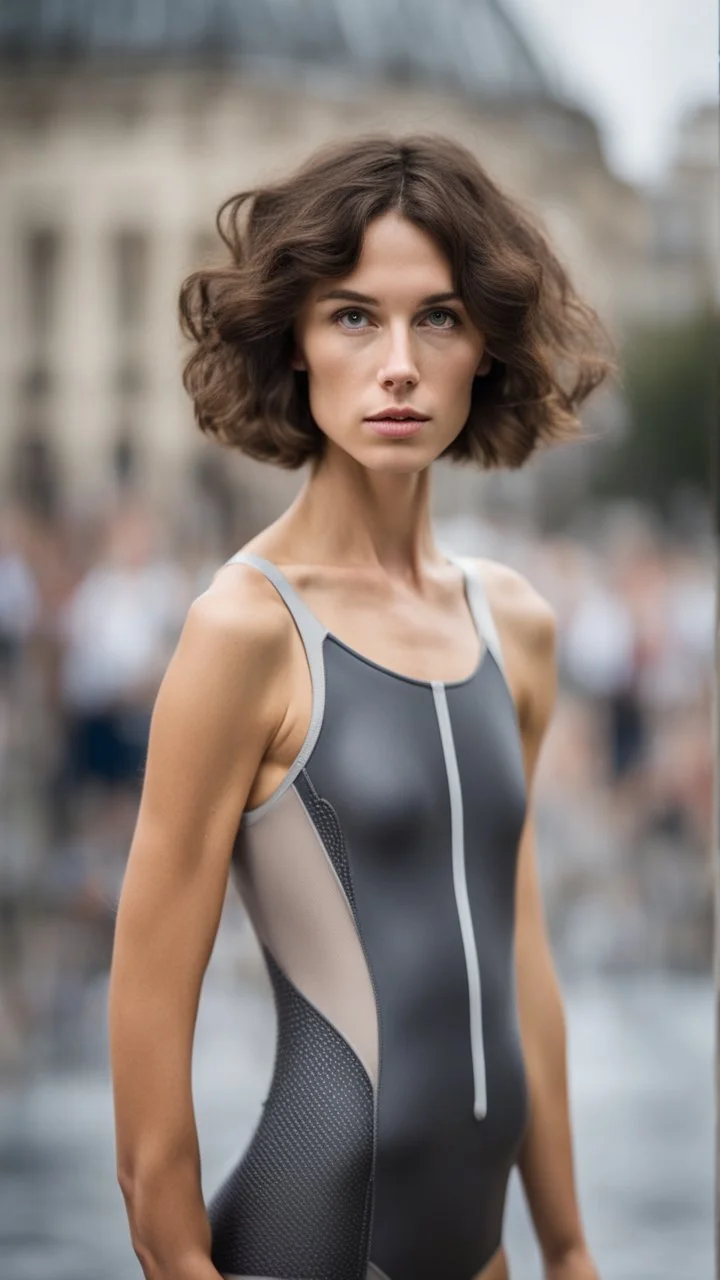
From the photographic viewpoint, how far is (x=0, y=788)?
9.81m

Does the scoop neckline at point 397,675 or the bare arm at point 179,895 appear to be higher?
the scoop neckline at point 397,675

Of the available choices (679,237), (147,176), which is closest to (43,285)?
(147,176)

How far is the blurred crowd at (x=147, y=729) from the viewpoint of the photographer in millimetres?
9125

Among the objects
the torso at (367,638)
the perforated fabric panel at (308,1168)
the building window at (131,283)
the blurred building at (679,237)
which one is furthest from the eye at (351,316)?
the building window at (131,283)

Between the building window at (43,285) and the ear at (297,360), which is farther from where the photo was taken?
the building window at (43,285)

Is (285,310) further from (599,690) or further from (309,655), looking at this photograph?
(599,690)

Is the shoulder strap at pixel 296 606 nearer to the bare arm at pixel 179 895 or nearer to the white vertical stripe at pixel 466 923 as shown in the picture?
the bare arm at pixel 179 895

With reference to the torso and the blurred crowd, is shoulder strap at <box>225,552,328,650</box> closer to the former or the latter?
the torso

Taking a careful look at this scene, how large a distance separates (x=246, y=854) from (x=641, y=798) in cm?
889

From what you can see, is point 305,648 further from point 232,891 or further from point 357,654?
point 232,891

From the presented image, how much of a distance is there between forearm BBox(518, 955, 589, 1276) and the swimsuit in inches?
8.0

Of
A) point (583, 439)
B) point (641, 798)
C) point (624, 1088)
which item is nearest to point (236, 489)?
point (641, 798)

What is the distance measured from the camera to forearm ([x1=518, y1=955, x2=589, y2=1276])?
2402mm

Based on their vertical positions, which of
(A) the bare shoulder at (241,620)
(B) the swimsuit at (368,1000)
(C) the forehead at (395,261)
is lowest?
(B) the swimsuit at (368,1000)
